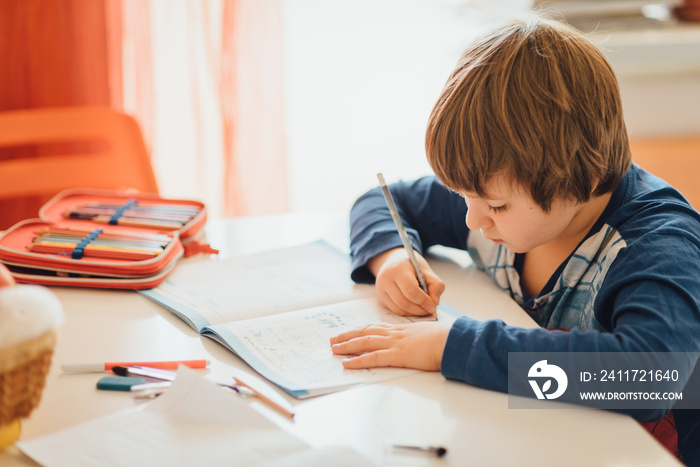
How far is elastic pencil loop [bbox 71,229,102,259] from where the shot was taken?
94cm

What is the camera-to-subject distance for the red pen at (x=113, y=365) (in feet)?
2.34

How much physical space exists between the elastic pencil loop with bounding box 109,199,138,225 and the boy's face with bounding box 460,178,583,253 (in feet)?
1.82

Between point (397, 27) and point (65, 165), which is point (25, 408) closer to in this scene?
point (65, 165)

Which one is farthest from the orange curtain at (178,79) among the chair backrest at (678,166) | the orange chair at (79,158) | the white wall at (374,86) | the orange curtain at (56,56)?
the chair backrest at (678,166)

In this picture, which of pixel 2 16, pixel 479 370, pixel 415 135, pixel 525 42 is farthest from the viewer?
pixel 415 135

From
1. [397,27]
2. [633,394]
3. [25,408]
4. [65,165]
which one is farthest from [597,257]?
[397,27]

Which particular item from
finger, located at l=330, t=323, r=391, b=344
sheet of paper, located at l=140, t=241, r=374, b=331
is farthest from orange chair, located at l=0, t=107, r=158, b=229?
finger, located at l=330, t=323, r=391, b=344

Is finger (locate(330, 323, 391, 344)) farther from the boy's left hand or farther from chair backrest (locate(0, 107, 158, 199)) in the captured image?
chair backrest (locate(0, 107, 158, 199))

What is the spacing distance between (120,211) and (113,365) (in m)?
0.44

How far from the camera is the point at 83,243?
3.18 ft

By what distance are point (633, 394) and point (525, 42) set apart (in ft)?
1.36

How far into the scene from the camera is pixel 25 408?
1.89ft

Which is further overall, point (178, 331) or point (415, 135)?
point (415, 135)

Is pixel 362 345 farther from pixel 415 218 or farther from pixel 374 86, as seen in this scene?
pixel 374 86
